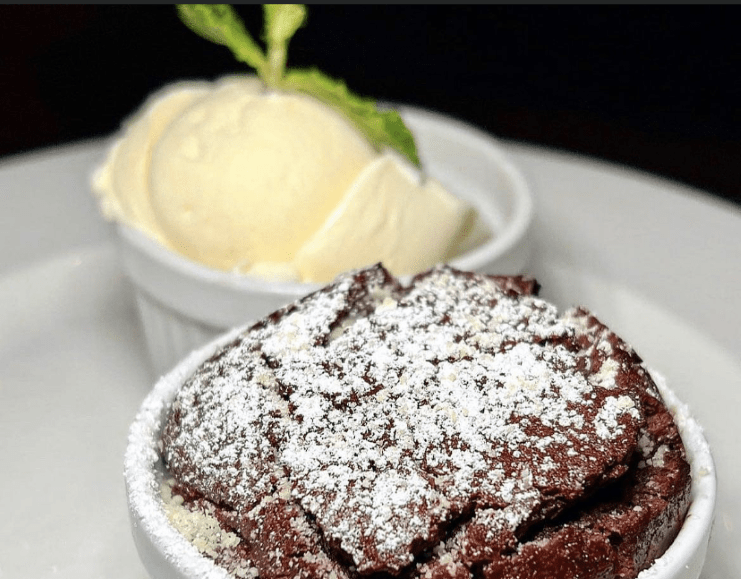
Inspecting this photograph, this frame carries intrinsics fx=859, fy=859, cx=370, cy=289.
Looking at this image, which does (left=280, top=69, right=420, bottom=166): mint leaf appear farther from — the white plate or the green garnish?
the white plate

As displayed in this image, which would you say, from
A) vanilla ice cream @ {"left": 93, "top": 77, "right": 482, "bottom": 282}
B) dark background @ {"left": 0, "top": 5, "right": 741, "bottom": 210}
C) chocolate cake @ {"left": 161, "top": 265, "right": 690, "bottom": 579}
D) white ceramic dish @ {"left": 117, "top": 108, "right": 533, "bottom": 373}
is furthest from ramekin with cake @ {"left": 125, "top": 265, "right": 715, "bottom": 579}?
dark background @ {"left": 0, "top": 5, "right": 741, "bottom": 210}

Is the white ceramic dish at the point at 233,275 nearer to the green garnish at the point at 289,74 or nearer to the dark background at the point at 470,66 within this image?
the green garnish at the point at 289,74

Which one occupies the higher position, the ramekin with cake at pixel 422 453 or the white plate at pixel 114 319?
the ramekin with cake at pixel 422 453

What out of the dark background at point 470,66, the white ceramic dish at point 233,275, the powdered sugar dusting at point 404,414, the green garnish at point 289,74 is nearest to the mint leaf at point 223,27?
the green garnish at point 289,74

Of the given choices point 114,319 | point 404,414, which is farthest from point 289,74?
point 404,414

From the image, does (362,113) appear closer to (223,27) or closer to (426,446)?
(223,27)

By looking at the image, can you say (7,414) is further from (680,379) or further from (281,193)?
(680,379)

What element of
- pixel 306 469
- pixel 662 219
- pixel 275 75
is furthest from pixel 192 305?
pixel 662 219
